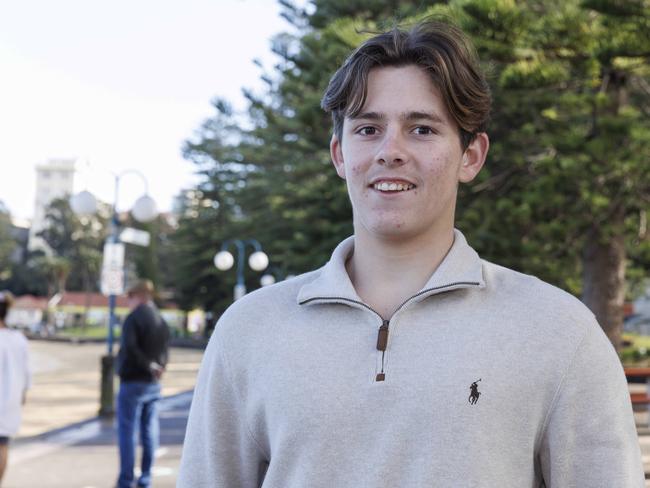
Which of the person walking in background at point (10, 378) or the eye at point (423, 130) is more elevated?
the eye at point (423, 130)

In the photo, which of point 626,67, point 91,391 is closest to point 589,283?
point 626,67

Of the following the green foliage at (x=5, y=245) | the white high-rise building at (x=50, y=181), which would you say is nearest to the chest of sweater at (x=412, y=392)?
the green foliage at (x=5, y=245)

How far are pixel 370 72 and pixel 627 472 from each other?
0.86 meters

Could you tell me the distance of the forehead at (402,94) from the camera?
174 centimetres

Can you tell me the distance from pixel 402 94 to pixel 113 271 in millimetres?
14036

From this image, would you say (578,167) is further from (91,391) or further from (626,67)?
(91,391)

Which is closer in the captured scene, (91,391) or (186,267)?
(91,391)

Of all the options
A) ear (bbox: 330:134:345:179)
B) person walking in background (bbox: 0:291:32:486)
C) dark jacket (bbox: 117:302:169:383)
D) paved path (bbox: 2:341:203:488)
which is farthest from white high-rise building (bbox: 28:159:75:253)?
ear (bbox: 330:134:345:179)

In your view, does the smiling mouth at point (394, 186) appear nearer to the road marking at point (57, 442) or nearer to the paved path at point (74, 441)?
the paved path at point (74, 441)

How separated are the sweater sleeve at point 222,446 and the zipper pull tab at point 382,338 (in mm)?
312

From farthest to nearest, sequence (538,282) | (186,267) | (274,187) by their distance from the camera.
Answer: (186,267) < (274,187) < (538,282)

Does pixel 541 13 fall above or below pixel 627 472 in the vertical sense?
above

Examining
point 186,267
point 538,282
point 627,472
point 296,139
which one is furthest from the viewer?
point 186,267

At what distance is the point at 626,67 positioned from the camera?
482 inches
